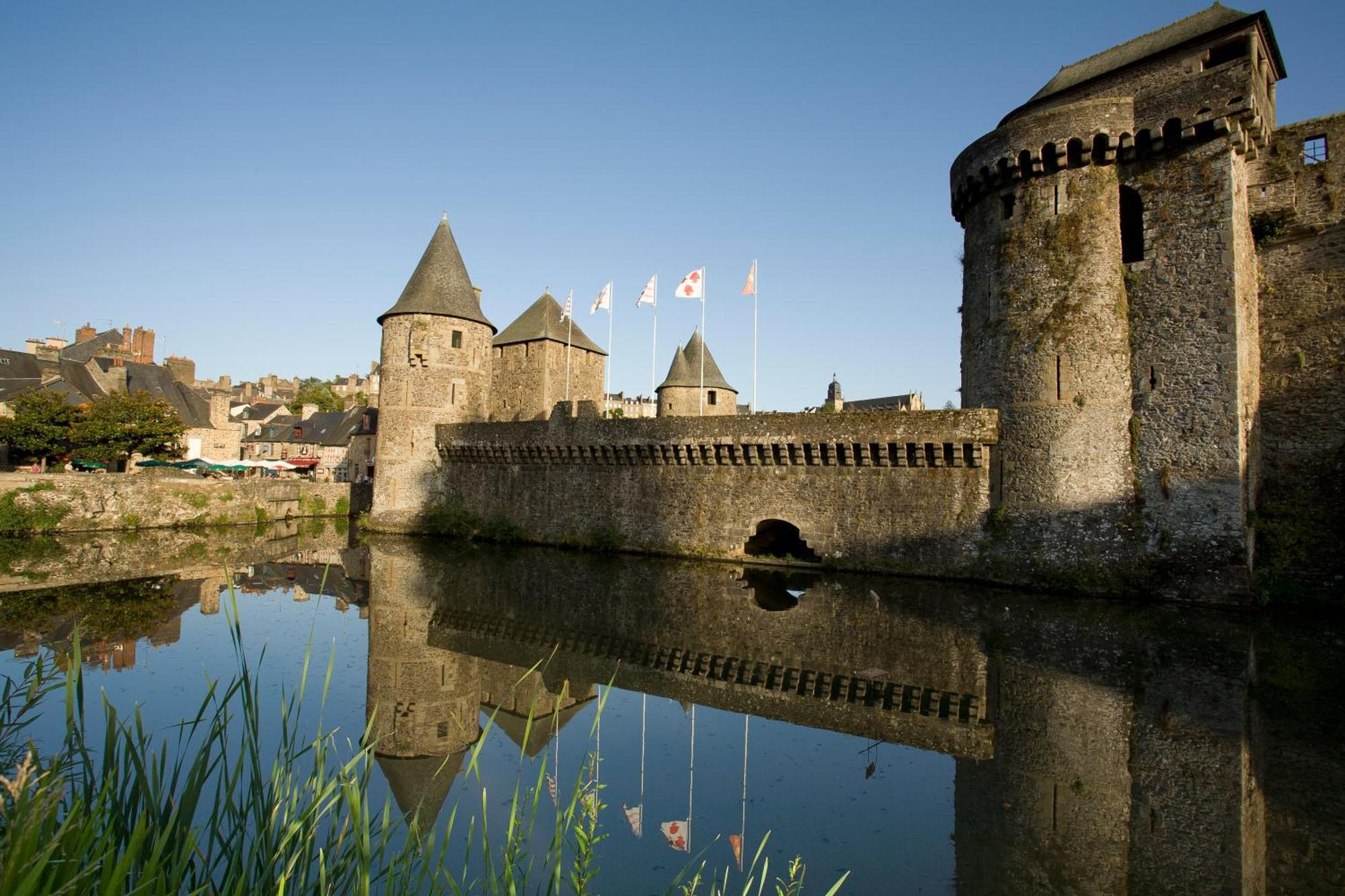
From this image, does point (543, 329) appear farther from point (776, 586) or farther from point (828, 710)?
point (828, 710)

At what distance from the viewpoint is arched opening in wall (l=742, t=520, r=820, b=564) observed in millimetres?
20000

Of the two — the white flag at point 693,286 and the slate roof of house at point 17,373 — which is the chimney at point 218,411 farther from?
the white flag at point 693,286

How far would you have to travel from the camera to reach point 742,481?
789 inches

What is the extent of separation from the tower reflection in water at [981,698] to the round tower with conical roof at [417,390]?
494 inches

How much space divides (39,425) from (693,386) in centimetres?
2792

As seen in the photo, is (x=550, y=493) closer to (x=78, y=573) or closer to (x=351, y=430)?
(x=78, y=573)

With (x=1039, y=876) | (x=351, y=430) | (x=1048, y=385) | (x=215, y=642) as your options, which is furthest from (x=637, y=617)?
(x=351, y=430)

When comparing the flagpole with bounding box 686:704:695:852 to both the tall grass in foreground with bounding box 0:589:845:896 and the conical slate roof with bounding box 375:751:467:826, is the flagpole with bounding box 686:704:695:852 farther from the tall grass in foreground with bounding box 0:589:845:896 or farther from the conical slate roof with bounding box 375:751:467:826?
the tall grass in foreground with bounding box 0:589:845:896

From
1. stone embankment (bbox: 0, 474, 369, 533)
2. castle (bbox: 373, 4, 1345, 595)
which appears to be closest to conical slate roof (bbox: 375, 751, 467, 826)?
castle (bbox: 373, 4, 1345, 595)

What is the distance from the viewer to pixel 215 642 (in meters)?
10.8

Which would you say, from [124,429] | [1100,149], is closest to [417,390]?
[124,429]

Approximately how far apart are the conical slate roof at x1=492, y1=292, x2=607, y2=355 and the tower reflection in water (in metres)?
18.7

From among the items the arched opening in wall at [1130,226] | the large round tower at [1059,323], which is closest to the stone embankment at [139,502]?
the large round tower at [1059,323]

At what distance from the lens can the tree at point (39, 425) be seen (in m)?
29.2
